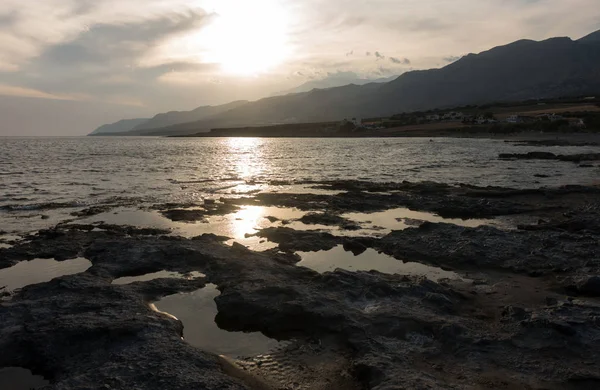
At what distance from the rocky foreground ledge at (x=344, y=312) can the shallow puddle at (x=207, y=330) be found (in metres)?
0.30

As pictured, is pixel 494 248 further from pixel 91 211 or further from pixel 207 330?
pixel 91 211

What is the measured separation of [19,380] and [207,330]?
3.76m

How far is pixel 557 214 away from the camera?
20891mm

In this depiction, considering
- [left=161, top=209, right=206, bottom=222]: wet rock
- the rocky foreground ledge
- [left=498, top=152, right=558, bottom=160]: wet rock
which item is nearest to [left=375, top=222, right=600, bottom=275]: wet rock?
the rocky foreground ledge

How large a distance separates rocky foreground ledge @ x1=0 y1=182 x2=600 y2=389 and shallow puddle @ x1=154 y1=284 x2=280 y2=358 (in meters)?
0.30

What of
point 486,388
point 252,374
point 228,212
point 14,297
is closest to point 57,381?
point 252,374

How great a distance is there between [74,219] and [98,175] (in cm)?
2526

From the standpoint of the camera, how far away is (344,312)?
390 inches

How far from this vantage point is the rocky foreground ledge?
7637 millimetres

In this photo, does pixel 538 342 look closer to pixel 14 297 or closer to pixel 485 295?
pixel 485 295

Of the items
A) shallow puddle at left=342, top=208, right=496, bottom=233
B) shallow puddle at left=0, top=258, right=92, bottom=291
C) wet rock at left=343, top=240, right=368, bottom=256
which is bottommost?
shallow puddle at left=342, top=208, right=496, bottom=233

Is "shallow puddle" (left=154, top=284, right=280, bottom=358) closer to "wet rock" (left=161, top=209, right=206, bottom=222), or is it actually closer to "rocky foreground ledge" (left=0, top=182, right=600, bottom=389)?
"rocky foreground ledge" (left=0, top=182, right=600, bottom=389)

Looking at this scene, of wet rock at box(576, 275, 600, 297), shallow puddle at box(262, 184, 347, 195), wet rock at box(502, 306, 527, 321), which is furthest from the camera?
shallow puddle at box(262, 184, 347, 195)

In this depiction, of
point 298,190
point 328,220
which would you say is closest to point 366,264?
point 328,220
